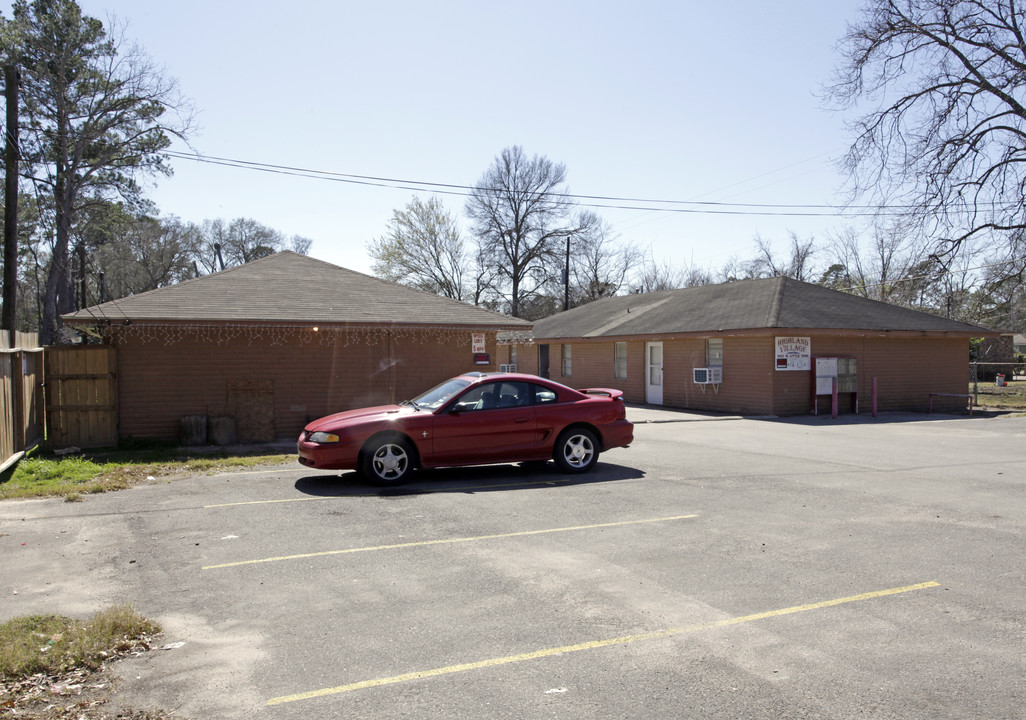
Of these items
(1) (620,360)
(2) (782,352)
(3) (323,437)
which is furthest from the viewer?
(1) (620,360)

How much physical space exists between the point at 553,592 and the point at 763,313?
17845mm

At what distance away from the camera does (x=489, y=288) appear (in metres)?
49.4

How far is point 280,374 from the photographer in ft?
48.6

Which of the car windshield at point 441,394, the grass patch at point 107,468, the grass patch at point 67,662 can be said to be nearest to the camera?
the grass patch at point 67,662

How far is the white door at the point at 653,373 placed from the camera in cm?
2497

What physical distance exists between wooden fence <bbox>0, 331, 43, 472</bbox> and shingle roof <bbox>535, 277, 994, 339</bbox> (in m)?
16.7

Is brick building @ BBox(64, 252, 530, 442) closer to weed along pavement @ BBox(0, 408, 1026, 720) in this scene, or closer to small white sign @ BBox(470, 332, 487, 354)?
small white sign @ BBox(470, 332, 487, 354)

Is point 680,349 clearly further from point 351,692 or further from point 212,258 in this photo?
point 212,258

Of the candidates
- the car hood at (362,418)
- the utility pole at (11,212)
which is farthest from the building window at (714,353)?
the utility pole at (11,212)

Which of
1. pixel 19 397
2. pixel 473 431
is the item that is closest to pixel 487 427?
pixel 473 431

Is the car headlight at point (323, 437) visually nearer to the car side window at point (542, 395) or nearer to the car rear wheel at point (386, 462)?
the car rear wheel at point (386, 462)

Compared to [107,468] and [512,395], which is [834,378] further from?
[107,468]

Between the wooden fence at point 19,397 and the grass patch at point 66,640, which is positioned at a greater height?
the wooden fence at point 19,397

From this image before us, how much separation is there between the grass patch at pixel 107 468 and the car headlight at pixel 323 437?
8.61ft
